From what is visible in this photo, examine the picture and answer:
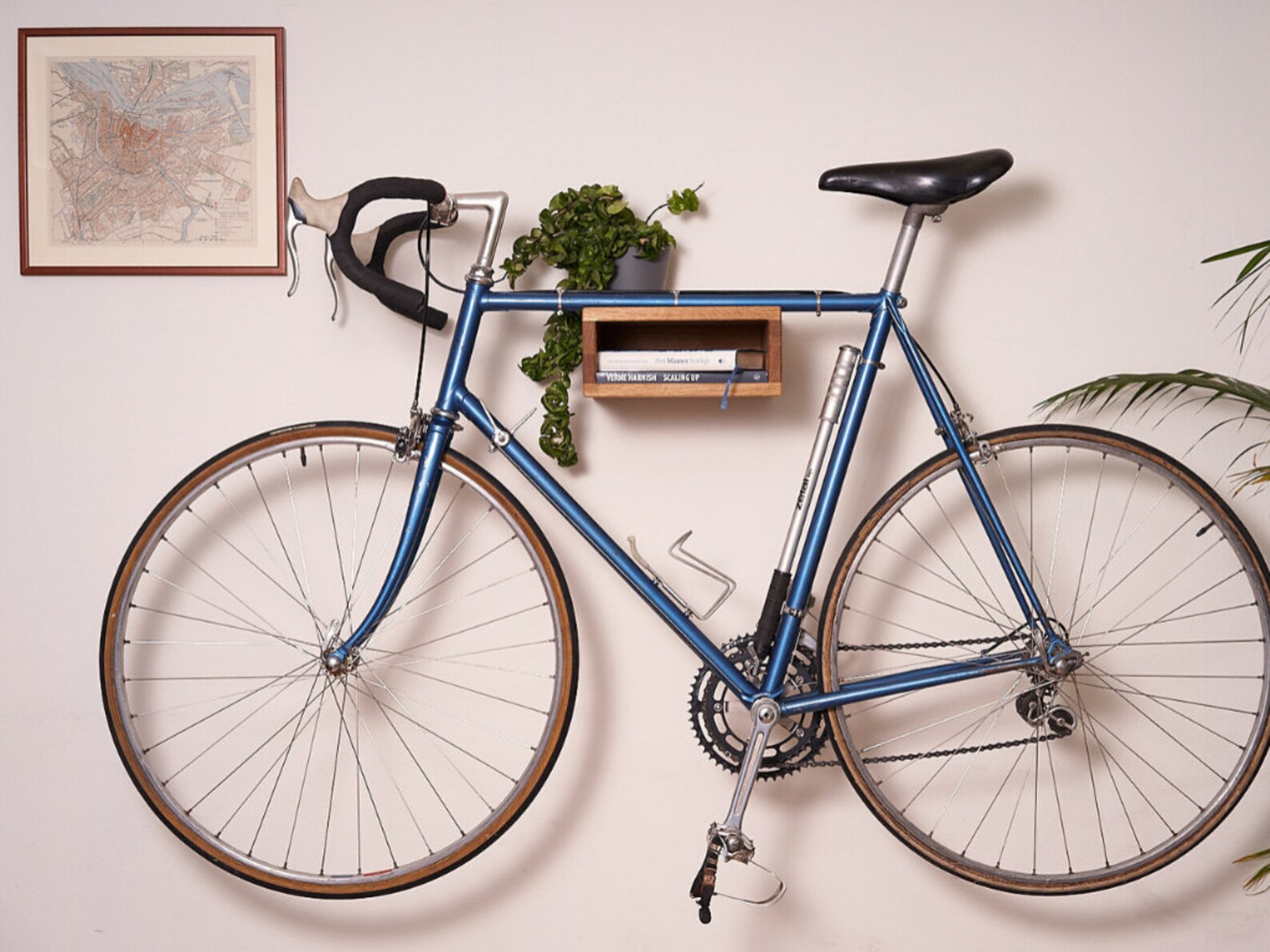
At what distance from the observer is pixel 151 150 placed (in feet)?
6.18

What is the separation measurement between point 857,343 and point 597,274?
1.68ft

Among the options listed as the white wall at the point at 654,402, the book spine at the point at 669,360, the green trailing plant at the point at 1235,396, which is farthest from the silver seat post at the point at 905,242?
the green trailing plant at the point at 1235,396

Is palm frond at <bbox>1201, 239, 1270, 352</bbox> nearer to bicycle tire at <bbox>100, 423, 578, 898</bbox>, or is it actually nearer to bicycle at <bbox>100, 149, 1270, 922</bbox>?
bicycle at <bbox>100, 149, 1270, 922</bbox>

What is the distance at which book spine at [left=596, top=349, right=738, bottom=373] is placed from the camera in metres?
1.70

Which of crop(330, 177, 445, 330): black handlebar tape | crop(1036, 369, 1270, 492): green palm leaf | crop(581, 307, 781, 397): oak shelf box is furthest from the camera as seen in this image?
crop(1036, 369, 1270, 492): green palm leaf

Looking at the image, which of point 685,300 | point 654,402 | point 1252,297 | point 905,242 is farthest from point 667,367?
point 1252,297

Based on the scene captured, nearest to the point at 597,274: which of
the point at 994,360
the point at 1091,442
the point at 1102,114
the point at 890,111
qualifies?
the point at 890,111

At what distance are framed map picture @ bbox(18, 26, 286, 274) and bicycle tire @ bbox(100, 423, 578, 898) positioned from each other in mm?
441

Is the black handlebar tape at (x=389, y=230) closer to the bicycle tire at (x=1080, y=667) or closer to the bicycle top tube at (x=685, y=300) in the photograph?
the bicycle top tube at (x=685, y=300)

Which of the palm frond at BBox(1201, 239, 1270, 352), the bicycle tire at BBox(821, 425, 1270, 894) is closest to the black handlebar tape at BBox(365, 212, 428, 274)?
the bicycle tire at BBox(821, 425, 1270, 894)

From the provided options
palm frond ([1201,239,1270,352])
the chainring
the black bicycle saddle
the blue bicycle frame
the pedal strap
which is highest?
the black bicycle saddle

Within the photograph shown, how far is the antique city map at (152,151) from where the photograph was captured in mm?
1878

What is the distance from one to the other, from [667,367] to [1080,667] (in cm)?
98

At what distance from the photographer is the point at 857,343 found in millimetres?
1910
